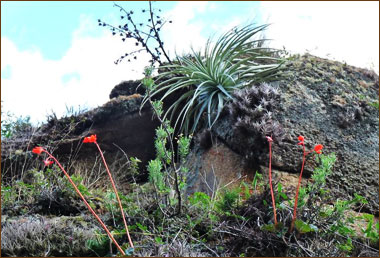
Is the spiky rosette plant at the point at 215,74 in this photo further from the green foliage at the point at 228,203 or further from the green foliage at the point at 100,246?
the green foliage at the point at 100,246

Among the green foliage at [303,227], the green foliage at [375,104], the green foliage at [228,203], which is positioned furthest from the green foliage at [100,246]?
the green foliage at [375,104]

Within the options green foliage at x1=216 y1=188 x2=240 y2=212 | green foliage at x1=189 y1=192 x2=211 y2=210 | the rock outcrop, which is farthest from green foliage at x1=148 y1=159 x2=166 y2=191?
the rock outcrop

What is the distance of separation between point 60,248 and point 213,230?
1.27 metres

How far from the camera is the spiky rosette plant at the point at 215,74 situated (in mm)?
6336

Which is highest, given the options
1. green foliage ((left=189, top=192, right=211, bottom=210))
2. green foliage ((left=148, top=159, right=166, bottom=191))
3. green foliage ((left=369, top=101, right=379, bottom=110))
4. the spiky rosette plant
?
the spiky rosette plant

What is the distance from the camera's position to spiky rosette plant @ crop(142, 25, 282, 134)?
634cm

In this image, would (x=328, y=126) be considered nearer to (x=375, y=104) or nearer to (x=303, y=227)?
Result: (x=375, y=104)

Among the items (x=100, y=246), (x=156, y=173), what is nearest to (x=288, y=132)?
(x=156, y=173)

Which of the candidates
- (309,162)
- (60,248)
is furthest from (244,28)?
(60,248)

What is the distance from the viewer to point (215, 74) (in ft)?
21.2

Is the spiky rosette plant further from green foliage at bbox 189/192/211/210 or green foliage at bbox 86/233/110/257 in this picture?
green foliage at bbox 86/233/110/257

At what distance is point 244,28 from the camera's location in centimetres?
691

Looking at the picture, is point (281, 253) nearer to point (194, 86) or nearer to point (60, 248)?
point (60, 248)

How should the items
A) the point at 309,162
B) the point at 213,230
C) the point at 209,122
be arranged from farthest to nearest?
the point at 209,122
the point at 309,162
the point at 213,230
